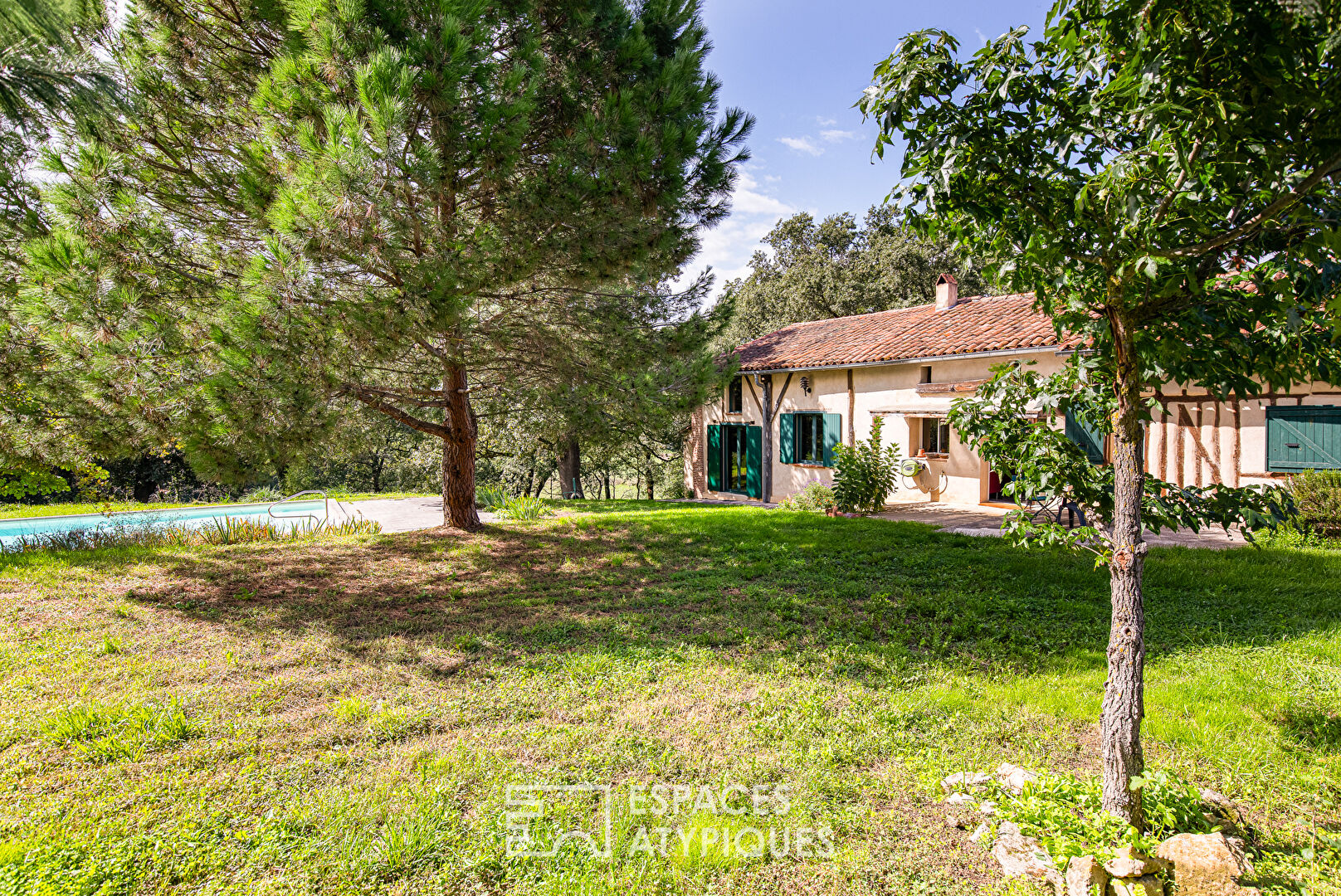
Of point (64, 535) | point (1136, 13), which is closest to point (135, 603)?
point (64, 535)

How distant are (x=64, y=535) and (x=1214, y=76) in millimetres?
12278

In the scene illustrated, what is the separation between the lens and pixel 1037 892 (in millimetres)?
2244

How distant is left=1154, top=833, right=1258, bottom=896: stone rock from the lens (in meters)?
2.06

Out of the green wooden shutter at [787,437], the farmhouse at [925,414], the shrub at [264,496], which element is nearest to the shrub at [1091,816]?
the farmhouse at [925,414]

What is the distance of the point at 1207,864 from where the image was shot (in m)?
2.11

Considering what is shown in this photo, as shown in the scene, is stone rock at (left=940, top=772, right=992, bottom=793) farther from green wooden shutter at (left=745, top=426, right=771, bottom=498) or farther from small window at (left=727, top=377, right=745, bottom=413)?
small window at (left=727, top=377, right=745, bottom=413)

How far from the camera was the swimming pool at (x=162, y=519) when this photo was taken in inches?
429

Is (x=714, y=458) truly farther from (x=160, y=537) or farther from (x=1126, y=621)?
(x=1126, y=621)

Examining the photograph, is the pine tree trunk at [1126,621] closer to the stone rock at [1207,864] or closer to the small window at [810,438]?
the stone rock at [1207,864]

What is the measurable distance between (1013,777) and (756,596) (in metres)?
3.29

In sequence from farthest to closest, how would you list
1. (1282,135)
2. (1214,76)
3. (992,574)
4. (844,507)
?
(844,507)
(992,574)
(1214,76)
(1282,135)

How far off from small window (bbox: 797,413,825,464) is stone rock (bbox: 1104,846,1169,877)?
11.2 meters

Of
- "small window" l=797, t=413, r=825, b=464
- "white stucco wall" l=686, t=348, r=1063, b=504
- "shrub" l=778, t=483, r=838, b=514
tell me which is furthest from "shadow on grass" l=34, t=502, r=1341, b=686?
"small window" l=797, t=413, r=825, b=464

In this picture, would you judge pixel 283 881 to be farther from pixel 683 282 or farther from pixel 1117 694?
pixel 683 282
